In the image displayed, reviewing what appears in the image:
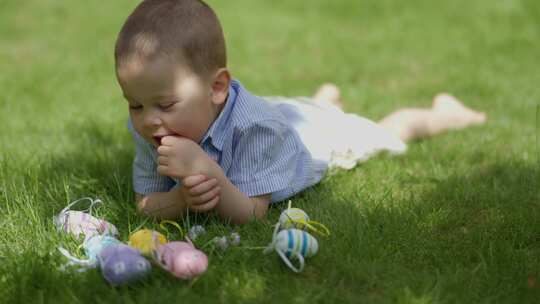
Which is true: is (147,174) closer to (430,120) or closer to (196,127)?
(196,127)

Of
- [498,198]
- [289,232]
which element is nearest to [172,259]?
[289,232]

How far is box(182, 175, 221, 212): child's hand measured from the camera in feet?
8.20

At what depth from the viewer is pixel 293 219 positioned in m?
2.48

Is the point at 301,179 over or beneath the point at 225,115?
beneath

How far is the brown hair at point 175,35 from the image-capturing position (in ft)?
8.25

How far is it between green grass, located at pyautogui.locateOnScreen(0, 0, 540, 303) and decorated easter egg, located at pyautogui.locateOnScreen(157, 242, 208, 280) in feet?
0.13

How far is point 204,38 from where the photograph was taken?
8.54 ft

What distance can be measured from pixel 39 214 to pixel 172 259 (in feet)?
2.73

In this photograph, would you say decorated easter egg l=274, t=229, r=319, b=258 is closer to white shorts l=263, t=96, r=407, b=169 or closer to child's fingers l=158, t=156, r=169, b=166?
child's fingers l=158, t=156, r=169, b=166

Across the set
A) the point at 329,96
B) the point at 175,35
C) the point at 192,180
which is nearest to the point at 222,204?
the point at 192,180

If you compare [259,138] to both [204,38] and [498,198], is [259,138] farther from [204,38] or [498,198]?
[498,198]

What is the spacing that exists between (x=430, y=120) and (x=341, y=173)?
104 cm

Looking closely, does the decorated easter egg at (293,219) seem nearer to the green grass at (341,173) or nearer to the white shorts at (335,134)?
the green grass at (341,173)

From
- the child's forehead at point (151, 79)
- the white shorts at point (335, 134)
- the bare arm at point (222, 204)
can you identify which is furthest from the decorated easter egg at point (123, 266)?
the white shorts at point (335, 134)
